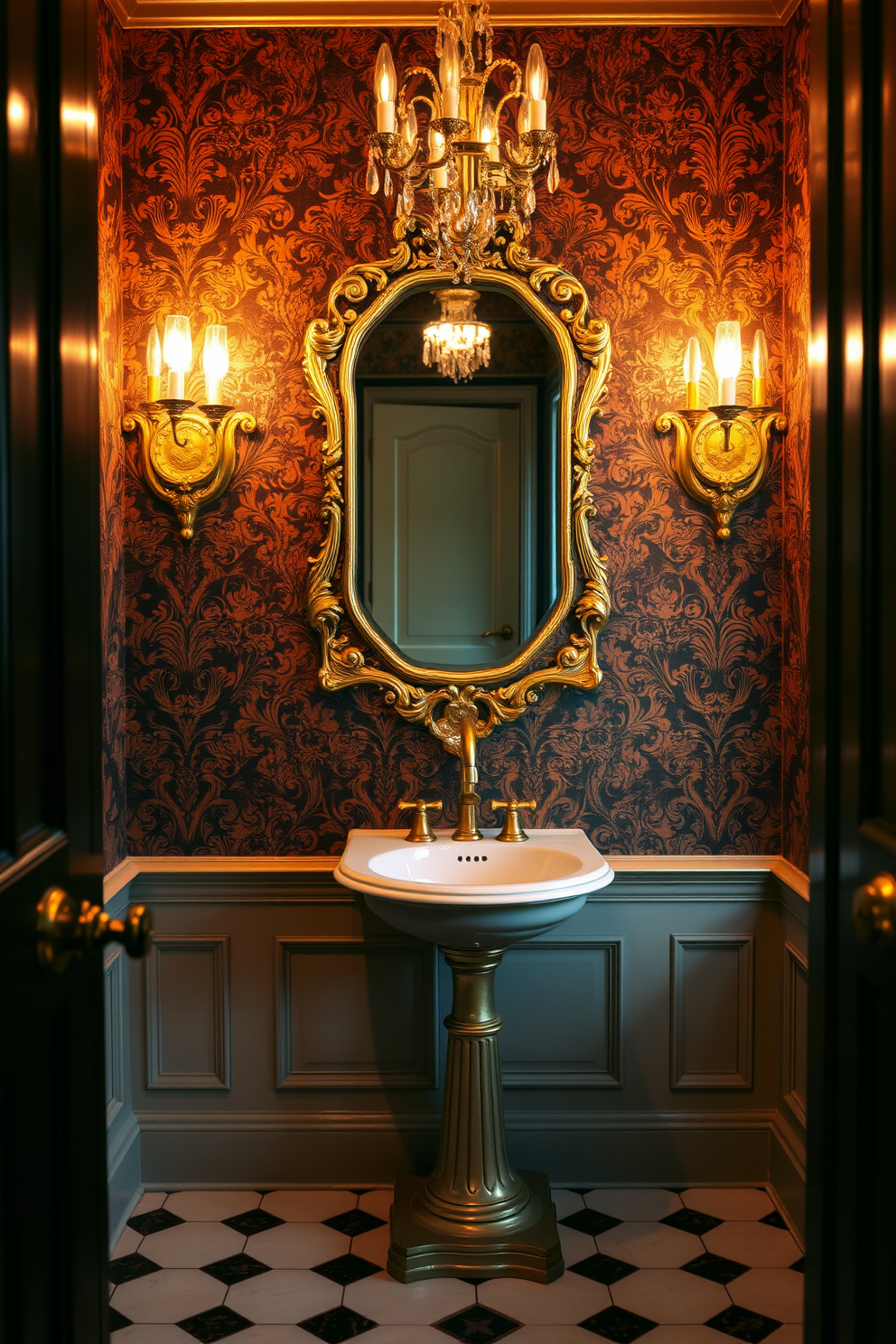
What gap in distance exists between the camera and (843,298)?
1.17 m

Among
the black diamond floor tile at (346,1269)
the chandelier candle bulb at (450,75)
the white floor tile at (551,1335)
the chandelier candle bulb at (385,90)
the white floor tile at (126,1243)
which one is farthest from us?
the white floor tile at (126,1243)

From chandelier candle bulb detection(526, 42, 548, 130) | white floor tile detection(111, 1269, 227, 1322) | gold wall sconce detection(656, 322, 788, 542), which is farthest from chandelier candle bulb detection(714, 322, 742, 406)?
white floor tile detection(111, 1269, 227, 1322)

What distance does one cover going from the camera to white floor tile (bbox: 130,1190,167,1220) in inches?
108

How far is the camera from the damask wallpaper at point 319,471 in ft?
9.16

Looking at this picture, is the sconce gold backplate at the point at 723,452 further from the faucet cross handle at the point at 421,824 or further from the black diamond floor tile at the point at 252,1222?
the black diamond floor tile at the point at 252,1222

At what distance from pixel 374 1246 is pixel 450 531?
1647 mm

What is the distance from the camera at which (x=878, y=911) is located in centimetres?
101

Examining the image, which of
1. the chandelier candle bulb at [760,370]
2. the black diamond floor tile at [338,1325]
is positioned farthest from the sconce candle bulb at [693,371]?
the black diamond floor tile at [338,1325]

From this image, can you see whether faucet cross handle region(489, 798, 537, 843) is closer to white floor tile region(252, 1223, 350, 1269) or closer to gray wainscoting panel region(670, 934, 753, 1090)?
gray wainscoting panel region(670, 934, 753, 1090)

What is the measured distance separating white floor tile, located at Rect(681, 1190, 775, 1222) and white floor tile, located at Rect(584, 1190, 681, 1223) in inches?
1.8

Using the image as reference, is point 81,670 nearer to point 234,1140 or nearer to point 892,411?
point 892,411

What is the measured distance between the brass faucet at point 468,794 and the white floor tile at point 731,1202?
1034 mm

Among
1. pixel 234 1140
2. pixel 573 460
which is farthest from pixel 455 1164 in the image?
pixel 573 460

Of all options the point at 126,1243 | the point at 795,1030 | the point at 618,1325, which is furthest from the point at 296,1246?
the point at 795,1030
